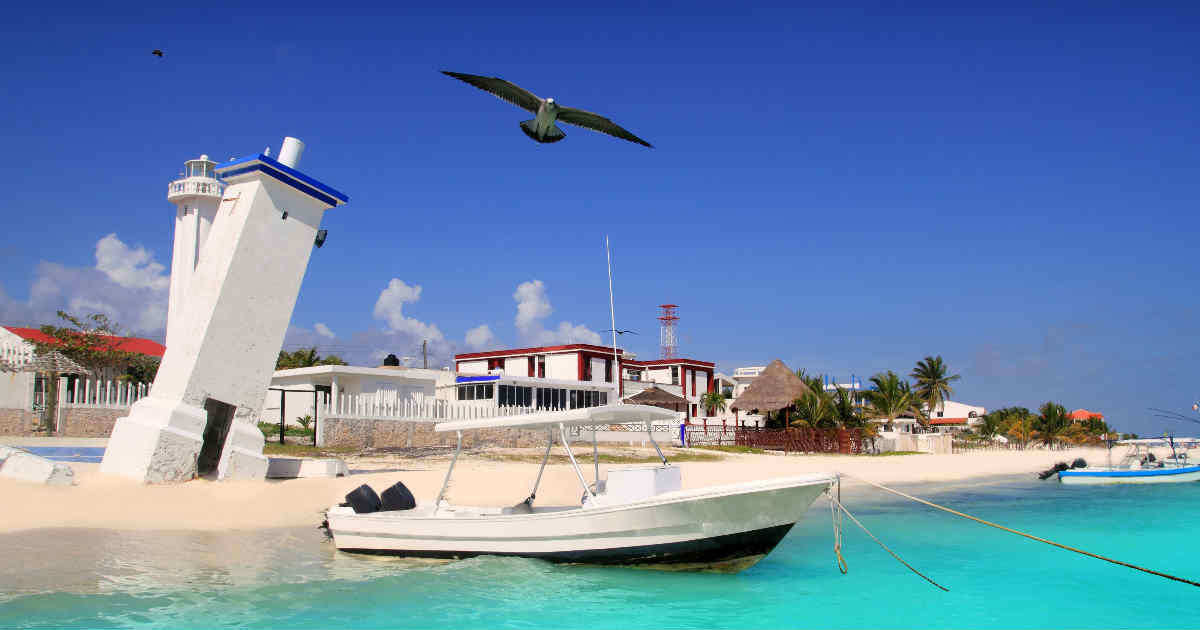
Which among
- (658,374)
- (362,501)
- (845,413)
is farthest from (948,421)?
(362,501)

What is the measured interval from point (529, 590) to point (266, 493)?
23.3 ft

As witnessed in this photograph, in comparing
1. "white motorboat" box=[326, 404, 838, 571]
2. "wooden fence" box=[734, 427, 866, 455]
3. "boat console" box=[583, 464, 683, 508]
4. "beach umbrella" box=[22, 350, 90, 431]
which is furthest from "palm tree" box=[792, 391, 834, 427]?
"beach umbrella" box=[22, 350, 90, 431]

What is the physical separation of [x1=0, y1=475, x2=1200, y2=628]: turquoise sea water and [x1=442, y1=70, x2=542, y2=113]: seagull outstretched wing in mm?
7398

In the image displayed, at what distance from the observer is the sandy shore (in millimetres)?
11680

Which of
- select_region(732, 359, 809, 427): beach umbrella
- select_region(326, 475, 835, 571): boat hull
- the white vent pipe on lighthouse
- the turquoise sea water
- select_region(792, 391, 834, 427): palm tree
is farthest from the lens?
select_region(732, 359, 809, 427): beach umbrella

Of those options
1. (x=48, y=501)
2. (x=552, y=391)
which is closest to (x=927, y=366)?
(x=552, y=391)

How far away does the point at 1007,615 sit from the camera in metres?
8.98

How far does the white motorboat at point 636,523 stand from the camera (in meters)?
8.98

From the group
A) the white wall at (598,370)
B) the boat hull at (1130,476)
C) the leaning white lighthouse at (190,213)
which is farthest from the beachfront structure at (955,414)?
the leaning white lighthouse at (190,213)

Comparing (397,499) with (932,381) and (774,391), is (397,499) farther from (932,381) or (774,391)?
(932,381)

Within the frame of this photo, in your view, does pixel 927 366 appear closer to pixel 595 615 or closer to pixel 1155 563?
pixel 1155 563

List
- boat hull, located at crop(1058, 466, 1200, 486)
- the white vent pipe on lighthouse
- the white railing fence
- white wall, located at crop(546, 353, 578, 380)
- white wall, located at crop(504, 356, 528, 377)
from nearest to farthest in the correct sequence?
1. the white vent pipe on lighthouse
2. the white railing fence
3. boat hull, located at crop(1058, 466, 1200, 486)
4. white wall, located at crop(546, 353, 578, 380)
5. white wall, located at crop(504, 356, 528, 377)

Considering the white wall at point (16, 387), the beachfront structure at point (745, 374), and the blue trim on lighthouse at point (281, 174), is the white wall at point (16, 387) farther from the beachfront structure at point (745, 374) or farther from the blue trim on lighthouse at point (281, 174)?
the beachfront structure at point (745, 374)

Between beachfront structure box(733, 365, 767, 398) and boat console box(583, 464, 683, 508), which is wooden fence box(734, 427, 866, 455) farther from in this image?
beachfront structure box(733, 365, 767, 398)
